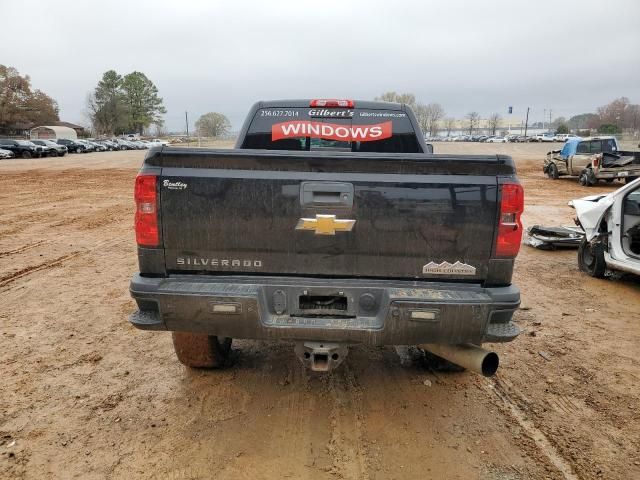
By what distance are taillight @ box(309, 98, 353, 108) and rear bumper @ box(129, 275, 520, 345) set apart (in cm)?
248

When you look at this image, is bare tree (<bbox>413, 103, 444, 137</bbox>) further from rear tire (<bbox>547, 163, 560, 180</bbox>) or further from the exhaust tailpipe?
the exhaust tailpipe

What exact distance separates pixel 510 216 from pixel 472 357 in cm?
88

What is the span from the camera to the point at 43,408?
3.39 metres

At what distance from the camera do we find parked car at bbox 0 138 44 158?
39.2 metres

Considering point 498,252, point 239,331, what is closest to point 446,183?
point 498,252

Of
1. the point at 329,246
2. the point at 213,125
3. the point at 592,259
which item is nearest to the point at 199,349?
the point at 329,246

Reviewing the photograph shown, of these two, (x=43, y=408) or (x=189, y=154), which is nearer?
(x=189, y=154)

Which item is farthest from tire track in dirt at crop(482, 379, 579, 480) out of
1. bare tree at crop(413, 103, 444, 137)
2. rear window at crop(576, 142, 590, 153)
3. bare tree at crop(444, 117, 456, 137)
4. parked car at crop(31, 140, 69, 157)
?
bare tree at crop(444, 117, 456, 137)

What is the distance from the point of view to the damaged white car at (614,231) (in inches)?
243

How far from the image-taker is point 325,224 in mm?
2775

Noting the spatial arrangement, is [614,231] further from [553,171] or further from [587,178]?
[553,171]

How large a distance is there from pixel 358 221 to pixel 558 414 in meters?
2.05

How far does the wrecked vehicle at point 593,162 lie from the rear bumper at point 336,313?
56.7 feet

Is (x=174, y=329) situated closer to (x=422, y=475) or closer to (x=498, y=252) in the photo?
(x=422, y=475)
